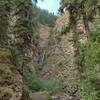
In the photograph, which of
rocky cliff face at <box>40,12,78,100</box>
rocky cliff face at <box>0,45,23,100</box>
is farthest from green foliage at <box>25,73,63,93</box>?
rocky cliff face at <box>0,45,23,100</box>

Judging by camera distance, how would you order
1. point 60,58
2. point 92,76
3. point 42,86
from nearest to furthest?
point 92,76, point 42,86, point 60,58

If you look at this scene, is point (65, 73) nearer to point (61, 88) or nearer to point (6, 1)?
point (61, 88)

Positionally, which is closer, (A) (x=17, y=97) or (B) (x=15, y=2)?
(A) (x=17, y=97)

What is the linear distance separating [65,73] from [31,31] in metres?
19.7

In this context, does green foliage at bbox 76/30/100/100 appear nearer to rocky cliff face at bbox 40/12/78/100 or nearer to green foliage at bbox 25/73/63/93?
green foliage at bbox 25/73/63/93

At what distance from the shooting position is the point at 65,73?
42312mm

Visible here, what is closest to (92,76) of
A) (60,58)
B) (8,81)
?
(8,81)

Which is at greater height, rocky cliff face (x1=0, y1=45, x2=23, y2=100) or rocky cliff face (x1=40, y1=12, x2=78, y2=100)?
rocky cliff face (x1=40, y1=12, x2=78, y2=100)

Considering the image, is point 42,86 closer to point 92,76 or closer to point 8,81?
point 8,81

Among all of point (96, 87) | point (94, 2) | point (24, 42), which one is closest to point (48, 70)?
point (24, 42)

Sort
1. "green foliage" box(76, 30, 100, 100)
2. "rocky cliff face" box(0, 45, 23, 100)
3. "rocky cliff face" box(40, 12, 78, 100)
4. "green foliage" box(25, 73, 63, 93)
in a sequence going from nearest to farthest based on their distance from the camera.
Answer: "green foliage" box(76, 30, 100, 100)
"rocky cliff face" box(0, 45, 23, 100)
"green foliage" box(25, 73, 63, 93)
"rocky cliff face" box(40, 12, 78, 100)

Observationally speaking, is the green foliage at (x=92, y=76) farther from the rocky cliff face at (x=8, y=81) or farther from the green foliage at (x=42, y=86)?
the green foliage at (x=42, y=86)

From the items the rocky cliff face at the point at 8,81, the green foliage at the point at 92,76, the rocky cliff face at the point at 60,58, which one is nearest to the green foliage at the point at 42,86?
the rocky cliff face at the point at 60,58

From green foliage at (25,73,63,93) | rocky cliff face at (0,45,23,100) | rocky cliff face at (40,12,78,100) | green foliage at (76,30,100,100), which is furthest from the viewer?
rocky cliff face at (40,12,78,100)
